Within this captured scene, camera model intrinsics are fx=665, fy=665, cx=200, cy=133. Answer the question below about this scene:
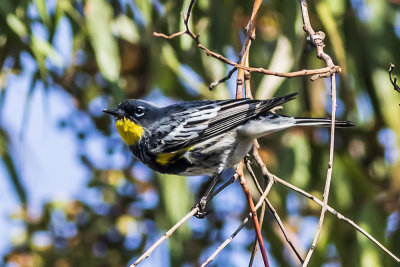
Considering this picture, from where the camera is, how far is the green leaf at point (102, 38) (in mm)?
3748

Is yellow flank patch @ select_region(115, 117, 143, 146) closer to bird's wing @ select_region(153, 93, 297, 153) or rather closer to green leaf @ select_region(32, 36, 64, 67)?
bird's wing @ select_region(153, 93, 297, 153)

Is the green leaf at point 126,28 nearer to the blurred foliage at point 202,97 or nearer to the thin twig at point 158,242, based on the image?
the blurred foliage at point 202,97

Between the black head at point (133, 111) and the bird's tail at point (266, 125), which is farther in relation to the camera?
the black head at point (133, 111)

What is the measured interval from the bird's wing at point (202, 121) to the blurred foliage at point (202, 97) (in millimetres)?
380

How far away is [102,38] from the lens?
3848mm

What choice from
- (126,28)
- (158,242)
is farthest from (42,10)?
(158,242)

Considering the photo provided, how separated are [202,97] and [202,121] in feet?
4.09

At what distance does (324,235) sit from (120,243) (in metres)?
1.57

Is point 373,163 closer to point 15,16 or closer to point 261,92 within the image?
point 261,92

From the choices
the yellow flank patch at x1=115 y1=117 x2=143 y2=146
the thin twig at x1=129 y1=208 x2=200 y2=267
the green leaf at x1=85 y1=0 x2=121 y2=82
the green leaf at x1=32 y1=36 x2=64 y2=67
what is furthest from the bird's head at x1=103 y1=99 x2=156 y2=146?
the thin twig at x1=129 y1=208 x2=200 y2=267

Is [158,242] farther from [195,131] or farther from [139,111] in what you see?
[139,111]

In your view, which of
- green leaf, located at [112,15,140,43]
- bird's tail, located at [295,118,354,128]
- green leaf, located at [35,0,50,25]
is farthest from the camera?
green leaf, located at [112,15,140,43]

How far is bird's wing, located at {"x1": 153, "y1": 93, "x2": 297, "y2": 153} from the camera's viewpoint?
3082mm

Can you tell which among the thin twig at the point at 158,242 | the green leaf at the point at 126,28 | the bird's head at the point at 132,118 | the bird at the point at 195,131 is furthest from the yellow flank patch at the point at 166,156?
the green leaf at the point at 126,28
